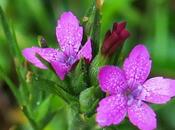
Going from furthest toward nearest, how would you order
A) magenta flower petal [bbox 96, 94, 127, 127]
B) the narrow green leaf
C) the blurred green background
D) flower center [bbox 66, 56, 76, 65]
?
the blurred green background < the narrow green leaf < flower center [bbox 66, 56, 76, 65] < magenta flower petal [bbox 96, 94, 127, 127]

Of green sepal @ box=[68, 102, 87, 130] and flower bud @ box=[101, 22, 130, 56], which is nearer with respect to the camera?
flower bud @ box=[101, 22, 130, 56]

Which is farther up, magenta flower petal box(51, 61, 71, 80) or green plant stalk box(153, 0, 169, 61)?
magenta flower petal box(51, 61, 71, 80)

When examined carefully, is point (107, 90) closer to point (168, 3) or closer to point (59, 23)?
point (59, 23)

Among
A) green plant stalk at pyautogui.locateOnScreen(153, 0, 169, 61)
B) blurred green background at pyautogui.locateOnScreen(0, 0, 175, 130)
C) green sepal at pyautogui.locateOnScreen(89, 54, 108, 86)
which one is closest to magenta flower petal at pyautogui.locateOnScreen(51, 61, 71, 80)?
green sepal at pyautogui.locateOnScreen(89, 54, 108, 86)

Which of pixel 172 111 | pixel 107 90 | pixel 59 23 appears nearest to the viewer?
pixel 107 90

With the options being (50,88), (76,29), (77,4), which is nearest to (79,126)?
(50,88)

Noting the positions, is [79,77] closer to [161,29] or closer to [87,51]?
[87,51]

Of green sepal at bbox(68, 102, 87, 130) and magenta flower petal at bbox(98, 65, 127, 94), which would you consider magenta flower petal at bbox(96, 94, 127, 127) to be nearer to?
magenta flower petal at bbox(98, 65, 127, 94)
